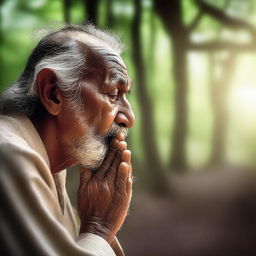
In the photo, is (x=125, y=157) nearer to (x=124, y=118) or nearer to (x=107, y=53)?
(x=124, y=118)

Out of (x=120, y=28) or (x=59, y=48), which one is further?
(x=120, y=28)

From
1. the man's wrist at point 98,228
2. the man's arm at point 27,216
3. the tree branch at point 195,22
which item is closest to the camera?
the man's arm at point 27,216

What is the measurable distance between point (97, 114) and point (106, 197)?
12.0 inches

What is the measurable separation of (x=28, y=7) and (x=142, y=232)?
2.11 metres

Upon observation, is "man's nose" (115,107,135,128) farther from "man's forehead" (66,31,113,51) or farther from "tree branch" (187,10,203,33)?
"tree branch" (187,10,203,33)

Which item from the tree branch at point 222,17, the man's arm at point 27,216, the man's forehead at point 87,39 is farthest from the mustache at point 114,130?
the tree branch at point 222,17

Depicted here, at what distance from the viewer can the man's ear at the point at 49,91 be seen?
67.7 inches

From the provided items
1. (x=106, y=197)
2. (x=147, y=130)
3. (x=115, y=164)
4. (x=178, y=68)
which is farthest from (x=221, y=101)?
(x=106, y=197)

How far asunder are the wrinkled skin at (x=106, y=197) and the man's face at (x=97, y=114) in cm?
8

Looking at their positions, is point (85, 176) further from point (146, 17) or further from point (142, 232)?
point (146, 17)

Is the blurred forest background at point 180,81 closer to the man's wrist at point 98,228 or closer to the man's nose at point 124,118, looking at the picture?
the man's nose at point 124,118

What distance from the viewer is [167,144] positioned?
4.20m

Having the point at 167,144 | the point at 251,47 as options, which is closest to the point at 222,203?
the point at 167,144

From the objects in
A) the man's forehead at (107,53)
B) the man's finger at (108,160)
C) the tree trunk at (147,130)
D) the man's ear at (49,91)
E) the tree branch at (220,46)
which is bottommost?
the tree trunk at (147,130)
